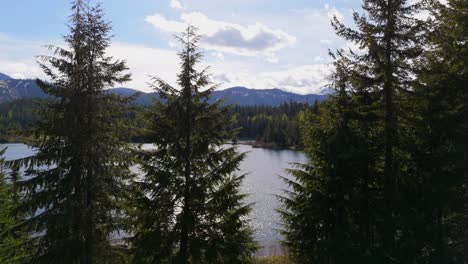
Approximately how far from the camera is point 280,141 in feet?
400

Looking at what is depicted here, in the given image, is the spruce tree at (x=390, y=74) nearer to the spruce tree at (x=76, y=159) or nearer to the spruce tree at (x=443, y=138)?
the spruce tree at (x=443, y=138)

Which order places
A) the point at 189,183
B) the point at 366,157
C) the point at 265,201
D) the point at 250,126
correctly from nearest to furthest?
the point at 189,183 → the point at 366,157 → the point at 265,201 → the point at 250,126

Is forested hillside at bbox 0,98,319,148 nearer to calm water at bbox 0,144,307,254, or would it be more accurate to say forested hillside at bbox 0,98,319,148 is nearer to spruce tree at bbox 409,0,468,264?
calm water at bbox 0,144,307,254

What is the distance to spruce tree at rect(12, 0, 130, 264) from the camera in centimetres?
1181

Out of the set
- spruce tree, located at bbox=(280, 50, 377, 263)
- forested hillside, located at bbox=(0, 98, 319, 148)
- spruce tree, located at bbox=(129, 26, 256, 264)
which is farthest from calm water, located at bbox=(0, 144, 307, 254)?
forested hillside, located at bbox=(0, 98, 319, 148)

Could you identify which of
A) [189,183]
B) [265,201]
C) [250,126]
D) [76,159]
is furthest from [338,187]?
[250,126]

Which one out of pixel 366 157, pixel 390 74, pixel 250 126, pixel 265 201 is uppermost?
pixel 390 74

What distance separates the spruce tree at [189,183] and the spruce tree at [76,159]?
1.32 metres

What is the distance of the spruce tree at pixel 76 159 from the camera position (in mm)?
11812

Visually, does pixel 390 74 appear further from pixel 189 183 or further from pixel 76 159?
pixel 76 159

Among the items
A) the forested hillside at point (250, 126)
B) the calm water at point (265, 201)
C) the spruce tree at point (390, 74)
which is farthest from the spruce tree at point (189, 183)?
the spruce tree at point (390, 74)

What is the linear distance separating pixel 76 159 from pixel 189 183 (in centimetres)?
396

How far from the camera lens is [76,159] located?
12.0 metres

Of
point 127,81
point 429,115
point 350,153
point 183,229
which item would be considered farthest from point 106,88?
point 429,115
